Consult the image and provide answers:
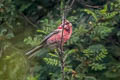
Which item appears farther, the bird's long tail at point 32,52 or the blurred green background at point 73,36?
the bird's long tail at point 32,52

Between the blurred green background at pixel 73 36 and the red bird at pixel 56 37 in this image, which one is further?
the blurred green background at pixel 73 36

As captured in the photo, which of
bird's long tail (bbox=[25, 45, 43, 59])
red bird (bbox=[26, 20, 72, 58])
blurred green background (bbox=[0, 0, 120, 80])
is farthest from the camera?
bird's long tail (bbox=[25, 45, 43, 59])

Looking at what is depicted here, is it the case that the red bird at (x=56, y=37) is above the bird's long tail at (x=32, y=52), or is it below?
above

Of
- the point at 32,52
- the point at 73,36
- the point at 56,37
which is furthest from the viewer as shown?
the point at 32,52

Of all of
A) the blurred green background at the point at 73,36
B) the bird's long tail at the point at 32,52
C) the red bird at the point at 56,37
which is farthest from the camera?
the bird's long tail at the point at 32,52

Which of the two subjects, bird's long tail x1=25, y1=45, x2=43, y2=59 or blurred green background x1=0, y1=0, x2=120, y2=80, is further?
bird's long tail x1=25, y1=45, x2=43, y2=59

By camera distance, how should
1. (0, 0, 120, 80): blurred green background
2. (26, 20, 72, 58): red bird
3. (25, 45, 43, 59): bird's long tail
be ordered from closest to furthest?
(26, 20, 72, 58): red bird, (0, 0, 120, 80): blurred green background, (25, 45, 43, 59): bird's long tail

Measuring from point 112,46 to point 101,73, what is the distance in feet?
1.84

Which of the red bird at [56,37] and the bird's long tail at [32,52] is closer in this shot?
the red bird at [56,37]

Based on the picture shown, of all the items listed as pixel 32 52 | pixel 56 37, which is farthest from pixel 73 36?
pixel 32 52

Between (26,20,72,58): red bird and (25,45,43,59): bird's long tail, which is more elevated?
(26,20,72,58): red bird

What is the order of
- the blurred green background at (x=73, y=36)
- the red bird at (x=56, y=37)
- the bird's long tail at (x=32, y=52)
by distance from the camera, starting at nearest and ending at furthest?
the red bird at (x=56, y=37) → the blurred green background at (x=73, y=36) → the bird's long tail at (x=32, y=52)

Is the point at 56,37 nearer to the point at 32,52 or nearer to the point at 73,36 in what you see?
the point at 73,36

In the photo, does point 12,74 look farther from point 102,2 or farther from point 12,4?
point 102,2
